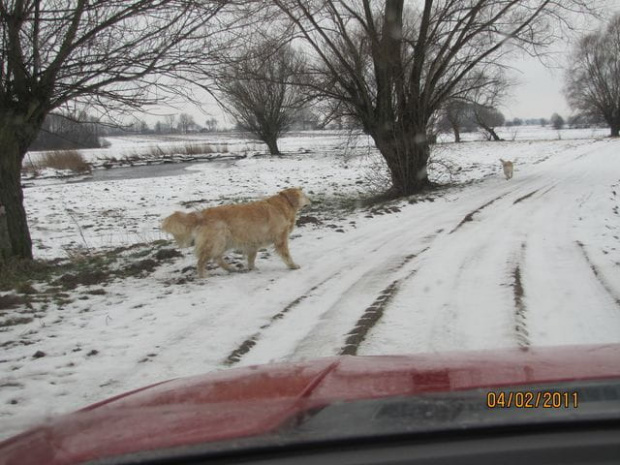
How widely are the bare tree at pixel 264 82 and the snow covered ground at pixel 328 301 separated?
2.97 meters

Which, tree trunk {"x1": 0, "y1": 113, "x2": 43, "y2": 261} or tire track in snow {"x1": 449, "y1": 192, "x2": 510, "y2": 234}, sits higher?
tree trunk {"x1": 0, "y1": 113, "x2": 43, "y2": 261}

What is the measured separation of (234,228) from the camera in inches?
283

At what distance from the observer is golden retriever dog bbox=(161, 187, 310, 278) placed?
7039 mm

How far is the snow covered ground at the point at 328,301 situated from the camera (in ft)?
13.4

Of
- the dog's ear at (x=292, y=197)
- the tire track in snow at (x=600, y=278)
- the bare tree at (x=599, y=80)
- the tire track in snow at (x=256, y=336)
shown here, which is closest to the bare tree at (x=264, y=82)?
the dog's ear at (x=292, y=197)

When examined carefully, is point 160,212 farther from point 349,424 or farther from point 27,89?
point 349,424

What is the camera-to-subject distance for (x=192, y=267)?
7.75 meters

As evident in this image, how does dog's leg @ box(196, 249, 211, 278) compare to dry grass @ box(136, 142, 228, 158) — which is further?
dry grass @ box(136, 142, 228, 158)

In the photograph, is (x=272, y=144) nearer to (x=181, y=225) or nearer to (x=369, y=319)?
(x=181, y=225)

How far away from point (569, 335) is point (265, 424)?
352 centimetres

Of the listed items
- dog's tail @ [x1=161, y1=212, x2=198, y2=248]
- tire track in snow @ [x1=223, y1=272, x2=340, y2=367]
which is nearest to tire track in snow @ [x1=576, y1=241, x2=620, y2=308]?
tire track in snow @ [x1=223, y1=272, x2=340, y2=367]

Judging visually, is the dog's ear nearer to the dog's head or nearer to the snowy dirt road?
the dog's head

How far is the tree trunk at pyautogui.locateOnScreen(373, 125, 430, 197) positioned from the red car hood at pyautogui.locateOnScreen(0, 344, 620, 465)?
15.0 meters

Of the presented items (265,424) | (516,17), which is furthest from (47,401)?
(516,17)
